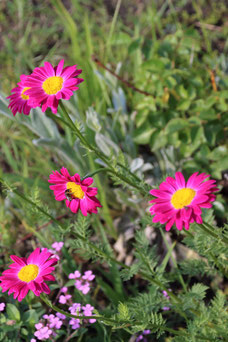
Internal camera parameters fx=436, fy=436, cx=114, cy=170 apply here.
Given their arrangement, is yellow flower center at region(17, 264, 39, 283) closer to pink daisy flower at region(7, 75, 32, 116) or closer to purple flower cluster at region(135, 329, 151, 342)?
pink daisy flower at region(7, 75, 32, 116)

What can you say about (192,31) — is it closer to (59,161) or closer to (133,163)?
(133,163)

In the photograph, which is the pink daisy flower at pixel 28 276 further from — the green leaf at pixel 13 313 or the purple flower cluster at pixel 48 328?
the green leaf at pixel 13 313

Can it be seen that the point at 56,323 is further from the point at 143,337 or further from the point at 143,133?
the point at 143,133

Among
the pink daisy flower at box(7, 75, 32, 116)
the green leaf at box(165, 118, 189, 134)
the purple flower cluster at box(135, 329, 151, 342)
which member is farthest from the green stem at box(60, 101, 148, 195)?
the green leaf at box(165, 118, 189, 134)

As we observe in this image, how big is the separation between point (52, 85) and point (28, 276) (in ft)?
1.68

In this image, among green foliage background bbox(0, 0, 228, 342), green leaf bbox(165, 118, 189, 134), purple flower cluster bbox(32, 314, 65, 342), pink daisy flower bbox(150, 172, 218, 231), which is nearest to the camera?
pink daisy flower bbox(150, 172, 218, 231)

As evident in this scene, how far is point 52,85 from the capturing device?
1187mm

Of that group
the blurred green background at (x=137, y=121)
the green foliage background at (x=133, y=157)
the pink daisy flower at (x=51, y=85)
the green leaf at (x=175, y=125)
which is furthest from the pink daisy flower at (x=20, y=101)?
the green leaf at (x=175, y=125)

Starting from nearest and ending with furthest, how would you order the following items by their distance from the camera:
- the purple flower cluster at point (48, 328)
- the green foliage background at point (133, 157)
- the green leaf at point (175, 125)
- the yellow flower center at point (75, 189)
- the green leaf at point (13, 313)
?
the yellow flower center at point (75, 189)
the purple flower cluster at point (48, 328)
the green leaf at point (13, 313)
the green foliage background at point (133, 157)
the green leaf at point (175, 125)

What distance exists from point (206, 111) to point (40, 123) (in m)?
0.77

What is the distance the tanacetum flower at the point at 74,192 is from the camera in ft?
3.74

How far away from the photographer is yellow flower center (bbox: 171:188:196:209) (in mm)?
1088

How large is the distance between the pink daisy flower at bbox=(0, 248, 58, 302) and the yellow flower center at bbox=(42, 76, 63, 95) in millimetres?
439

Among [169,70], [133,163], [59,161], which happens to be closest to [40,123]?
[59,161]
